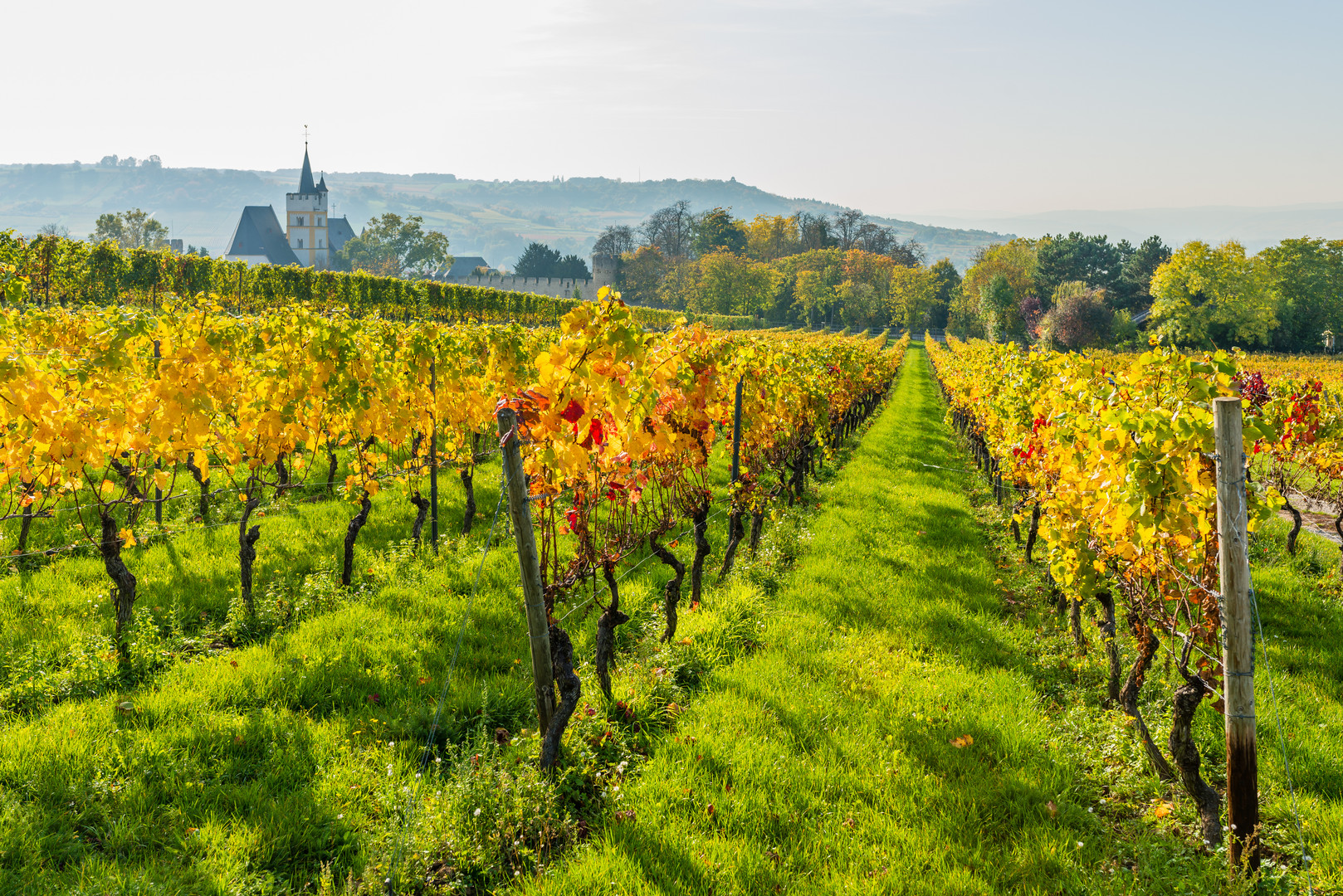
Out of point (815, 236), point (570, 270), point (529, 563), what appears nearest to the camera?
point (529, 563)

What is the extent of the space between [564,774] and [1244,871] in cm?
310

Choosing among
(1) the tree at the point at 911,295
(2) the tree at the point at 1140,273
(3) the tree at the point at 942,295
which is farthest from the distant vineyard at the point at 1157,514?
(3) the tree at the point at 942,295

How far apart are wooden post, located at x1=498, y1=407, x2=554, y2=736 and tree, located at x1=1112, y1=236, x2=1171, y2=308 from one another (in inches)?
3020

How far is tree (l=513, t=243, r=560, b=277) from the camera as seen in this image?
→ 307ft

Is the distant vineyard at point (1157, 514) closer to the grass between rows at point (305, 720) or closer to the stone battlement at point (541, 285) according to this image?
the grass between rows at point (305, 720)

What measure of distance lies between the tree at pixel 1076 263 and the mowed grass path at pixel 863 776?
77671 millimetres

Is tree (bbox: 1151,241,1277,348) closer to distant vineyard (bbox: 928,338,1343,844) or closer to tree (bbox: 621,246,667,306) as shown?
distant vineyard (bbox: 928,338,1343,844)

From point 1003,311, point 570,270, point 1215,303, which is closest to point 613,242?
point 570,270

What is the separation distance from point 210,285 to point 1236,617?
38163mm

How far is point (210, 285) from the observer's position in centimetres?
3120

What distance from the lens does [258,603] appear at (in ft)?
18.6

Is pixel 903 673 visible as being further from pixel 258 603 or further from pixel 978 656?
pixel 258 603

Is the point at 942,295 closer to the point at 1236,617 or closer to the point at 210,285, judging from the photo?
the point at 210,285

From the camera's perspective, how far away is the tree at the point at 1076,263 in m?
71.0
